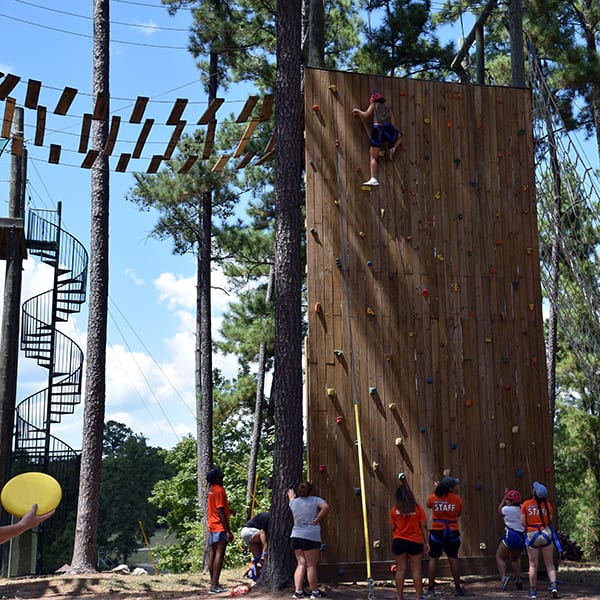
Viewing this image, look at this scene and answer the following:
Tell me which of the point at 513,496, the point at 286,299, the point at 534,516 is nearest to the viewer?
the point at 534,516

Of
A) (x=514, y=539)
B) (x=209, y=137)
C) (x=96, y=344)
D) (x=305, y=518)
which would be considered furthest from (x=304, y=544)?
(x=209, y=137)

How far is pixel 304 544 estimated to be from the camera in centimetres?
863

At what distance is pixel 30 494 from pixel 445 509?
609 cm

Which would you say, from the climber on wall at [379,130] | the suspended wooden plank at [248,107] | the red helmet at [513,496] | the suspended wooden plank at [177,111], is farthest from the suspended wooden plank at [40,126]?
the red helmet at [513,496]

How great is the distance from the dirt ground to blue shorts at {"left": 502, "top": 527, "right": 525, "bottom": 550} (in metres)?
0.48

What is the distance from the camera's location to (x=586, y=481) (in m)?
21.9

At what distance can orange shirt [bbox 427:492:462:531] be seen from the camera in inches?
357

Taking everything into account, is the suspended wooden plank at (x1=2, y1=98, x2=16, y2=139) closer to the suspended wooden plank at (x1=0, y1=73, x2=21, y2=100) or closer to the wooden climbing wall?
the suspended wooden plank at (x1=0, y1=73, x2=21, y2=100)

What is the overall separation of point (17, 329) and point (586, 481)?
15.2 metres

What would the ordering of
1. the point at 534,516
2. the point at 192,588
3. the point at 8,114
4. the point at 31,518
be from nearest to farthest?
the point at 31,518 < the point at 534,516 < the point at 8,114 < the point at 192,588

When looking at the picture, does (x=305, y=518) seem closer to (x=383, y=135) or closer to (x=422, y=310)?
(x=422, y=310)

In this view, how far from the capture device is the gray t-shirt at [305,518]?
28.5 ft

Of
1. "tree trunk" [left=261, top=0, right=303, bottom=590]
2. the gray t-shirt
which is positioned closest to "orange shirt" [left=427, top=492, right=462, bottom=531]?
the gray t-shirt

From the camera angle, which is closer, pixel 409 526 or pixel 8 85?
A: pixel 409 526
